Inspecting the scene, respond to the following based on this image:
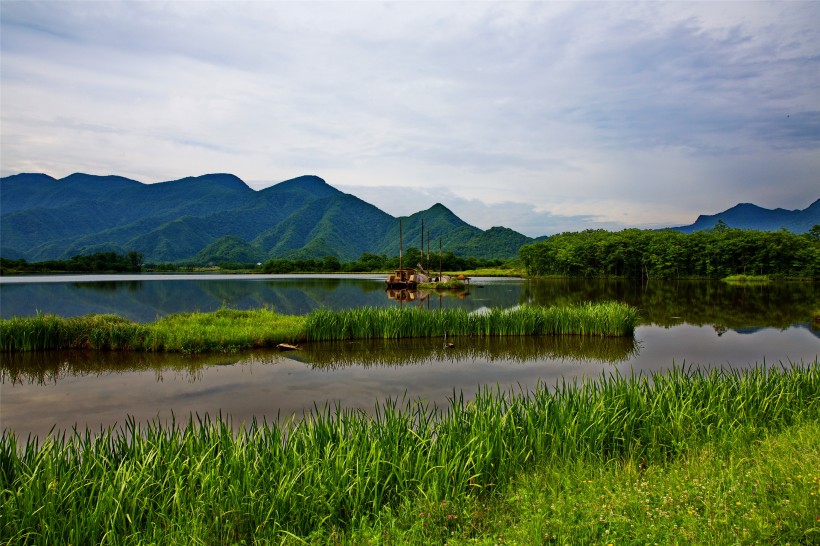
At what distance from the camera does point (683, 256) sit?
75625 mm

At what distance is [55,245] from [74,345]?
599ft

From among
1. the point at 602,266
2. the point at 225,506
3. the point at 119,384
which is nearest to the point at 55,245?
the point at 602,266

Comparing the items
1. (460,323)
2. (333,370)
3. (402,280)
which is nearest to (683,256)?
(402,280)

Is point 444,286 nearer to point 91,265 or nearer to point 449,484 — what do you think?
point 449,484

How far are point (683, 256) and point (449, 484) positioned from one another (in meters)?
83.6

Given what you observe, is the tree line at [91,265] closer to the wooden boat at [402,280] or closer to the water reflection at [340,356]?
the wooden boat at [402,280]

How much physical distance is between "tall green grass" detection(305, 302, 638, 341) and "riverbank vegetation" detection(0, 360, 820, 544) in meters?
12.7

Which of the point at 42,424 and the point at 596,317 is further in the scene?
the point at 596,317

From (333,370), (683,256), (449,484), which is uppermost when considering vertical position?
(683,256)

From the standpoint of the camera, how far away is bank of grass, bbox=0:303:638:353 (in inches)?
677

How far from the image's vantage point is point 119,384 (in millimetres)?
12961

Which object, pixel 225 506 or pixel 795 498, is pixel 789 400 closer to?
pixel 795 498

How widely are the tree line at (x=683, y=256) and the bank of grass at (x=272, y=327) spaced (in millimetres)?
63829

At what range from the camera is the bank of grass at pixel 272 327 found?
1719cm
